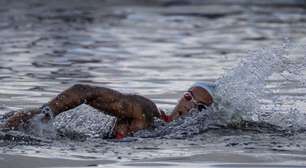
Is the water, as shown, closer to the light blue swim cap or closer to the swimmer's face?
the swimmer's face

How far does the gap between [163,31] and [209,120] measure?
59.2 feet

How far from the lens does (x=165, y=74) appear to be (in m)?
18.0

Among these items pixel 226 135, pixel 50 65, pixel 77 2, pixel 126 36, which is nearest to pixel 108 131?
pixel 226 135

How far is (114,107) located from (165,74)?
301 inches

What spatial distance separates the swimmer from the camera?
1017 centimetres

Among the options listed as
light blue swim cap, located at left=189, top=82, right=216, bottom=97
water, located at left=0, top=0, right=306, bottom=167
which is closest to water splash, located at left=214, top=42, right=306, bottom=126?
water, located at left=0, top=0, right=306, bottom=167

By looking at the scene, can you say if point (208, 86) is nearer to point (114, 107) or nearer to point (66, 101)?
point (114, 107)

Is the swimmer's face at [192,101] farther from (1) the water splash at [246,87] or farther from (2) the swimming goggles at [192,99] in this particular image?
(1) the water splash at [246,87]

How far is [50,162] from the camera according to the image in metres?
9.48

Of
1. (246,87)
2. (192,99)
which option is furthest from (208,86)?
(246,87)

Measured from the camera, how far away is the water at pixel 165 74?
32.6 ft

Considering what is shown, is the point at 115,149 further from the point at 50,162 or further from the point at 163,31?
the point at 163,31

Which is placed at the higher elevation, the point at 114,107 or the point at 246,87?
the point at 246,87

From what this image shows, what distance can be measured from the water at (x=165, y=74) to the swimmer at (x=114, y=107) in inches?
4.9
